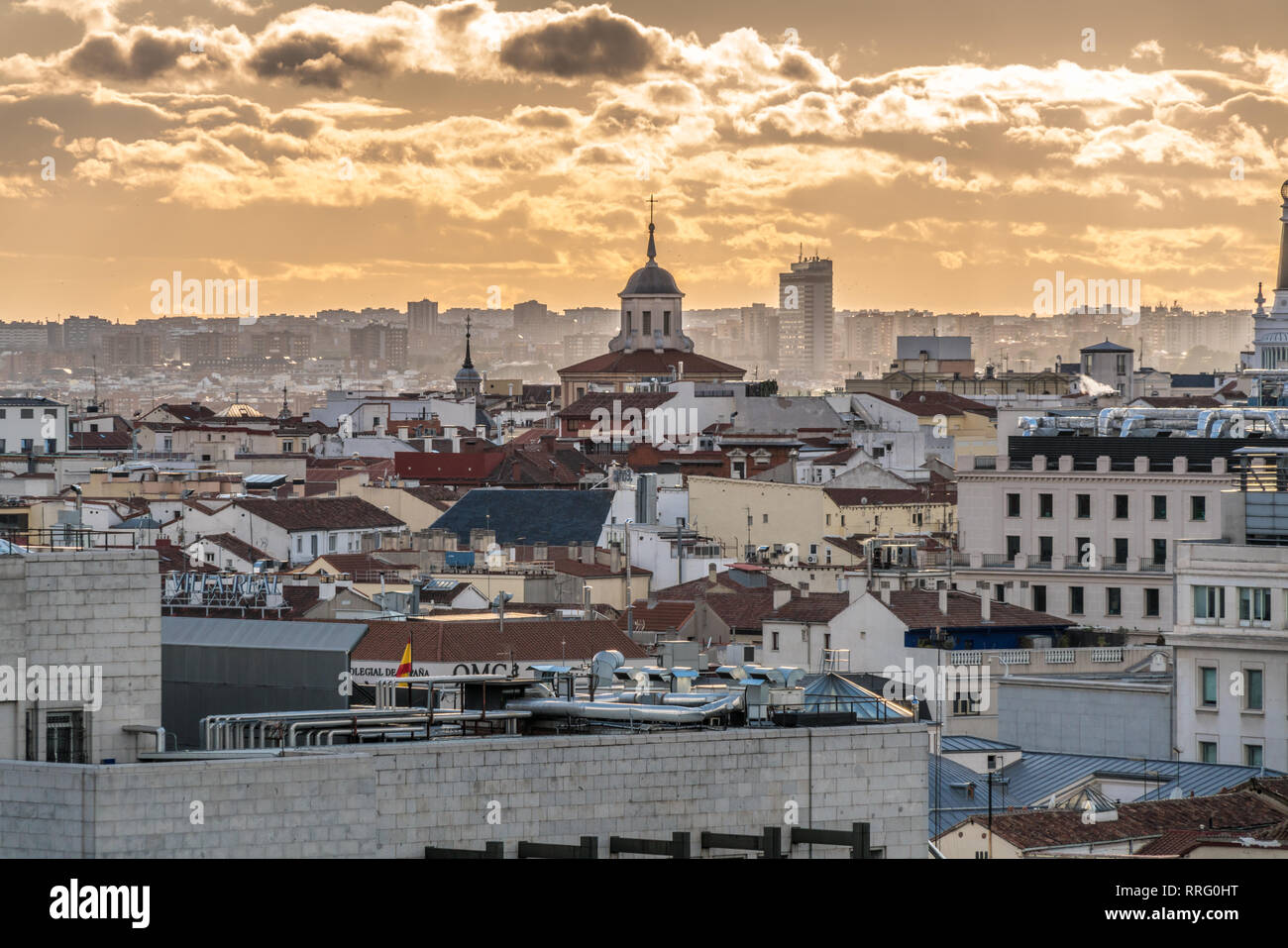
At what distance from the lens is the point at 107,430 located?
119812 mm

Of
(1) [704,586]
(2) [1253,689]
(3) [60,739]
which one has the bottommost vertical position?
(2) [1253,689]

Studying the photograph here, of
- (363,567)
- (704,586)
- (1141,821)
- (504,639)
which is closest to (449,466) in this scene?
(363,567)

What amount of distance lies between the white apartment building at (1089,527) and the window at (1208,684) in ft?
52.5

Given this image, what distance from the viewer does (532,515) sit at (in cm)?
6806

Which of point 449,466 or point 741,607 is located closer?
point 741,607

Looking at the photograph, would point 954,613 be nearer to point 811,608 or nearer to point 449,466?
point 811,608

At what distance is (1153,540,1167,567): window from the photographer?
4966 centimetres

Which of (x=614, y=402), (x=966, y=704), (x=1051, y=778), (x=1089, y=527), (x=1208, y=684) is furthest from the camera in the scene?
(x=614, y=402)

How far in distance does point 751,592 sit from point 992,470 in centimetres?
670

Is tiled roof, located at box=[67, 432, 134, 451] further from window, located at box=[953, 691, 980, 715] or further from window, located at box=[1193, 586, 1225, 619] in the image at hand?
window, located at box=[1193, 586, 1225, 619]

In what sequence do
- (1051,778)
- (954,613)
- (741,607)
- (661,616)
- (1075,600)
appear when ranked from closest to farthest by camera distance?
(1051,778), (954,613), (741,607), (661,616), (1075,600)

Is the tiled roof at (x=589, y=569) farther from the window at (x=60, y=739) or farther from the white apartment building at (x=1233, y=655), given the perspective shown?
the window at (x=60, y=739)

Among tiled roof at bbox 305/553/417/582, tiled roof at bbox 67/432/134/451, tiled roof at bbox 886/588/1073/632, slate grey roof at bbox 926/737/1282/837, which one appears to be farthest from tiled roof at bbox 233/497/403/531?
tiled roof at bbox 67/432/134/451

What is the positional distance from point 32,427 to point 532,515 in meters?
33.4
